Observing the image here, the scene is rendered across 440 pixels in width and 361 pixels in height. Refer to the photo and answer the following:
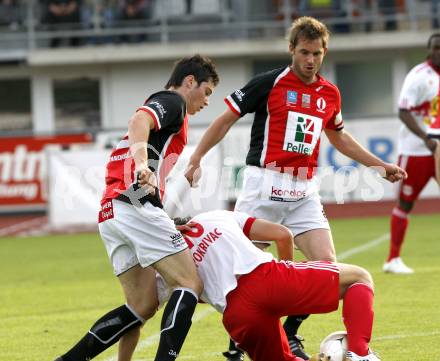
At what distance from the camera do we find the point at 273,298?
5699 mm

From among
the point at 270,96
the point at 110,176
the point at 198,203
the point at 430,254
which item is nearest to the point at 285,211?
the point at 270,96

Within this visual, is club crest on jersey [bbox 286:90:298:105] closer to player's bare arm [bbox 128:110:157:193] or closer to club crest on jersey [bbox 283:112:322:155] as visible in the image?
club crest on jersey [bbox 283:112:322:155]

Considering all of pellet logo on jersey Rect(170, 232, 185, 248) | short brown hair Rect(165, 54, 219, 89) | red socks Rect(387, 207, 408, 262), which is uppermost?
short brown hair Rect(165, 54, 219, 89)

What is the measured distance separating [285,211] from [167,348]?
6.82 ft

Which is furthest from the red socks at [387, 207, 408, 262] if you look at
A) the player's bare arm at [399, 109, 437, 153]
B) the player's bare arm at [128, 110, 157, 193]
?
the player's bare arm at [128, 110, 157, 193]

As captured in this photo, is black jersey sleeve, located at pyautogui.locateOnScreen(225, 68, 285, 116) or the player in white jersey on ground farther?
black jersey sleeve, located at pyautogui.locateOnScreen(225, 68, 285, 116)

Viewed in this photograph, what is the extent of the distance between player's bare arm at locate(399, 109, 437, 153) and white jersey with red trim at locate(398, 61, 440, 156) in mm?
64

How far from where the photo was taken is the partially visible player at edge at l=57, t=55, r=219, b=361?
583 cm

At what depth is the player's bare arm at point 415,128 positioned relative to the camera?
10.9m

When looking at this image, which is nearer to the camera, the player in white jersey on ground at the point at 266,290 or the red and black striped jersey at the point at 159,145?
the player in white jersey on ground at the point at 266,290

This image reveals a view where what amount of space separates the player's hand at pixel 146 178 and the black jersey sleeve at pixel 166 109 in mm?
412

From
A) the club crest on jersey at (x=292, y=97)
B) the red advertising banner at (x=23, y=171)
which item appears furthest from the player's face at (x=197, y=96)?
the red advertising banner at (x=23, y=171)

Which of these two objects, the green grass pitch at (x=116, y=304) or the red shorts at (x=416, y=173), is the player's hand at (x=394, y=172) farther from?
the red shorts at (x=416, y=173)

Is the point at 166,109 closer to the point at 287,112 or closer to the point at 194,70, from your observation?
the point at 194,70
